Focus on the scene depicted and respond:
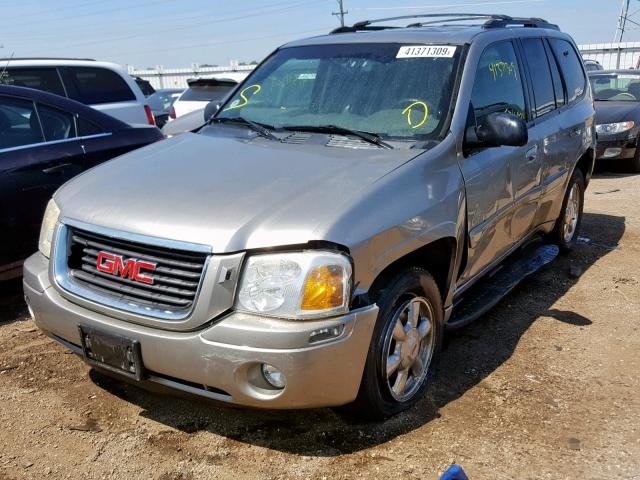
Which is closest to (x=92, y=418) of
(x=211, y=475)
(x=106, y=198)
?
(x=211, y=475)

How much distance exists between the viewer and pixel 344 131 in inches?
139

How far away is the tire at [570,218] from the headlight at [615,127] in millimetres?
4823

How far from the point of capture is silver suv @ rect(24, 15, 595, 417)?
250cm

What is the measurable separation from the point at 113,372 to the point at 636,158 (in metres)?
9.61

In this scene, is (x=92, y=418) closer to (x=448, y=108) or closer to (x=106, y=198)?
(x=106, y=198)

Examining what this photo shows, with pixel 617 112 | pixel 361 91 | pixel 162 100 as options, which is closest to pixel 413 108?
pixel 361 91

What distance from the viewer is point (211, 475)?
2705 mm

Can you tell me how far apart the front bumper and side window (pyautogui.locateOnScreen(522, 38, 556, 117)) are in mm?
2636

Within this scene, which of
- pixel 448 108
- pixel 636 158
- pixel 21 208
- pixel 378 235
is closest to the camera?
pixel 378 235

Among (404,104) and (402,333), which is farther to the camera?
(404,104)

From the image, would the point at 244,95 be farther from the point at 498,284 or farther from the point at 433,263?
the point at 498,284

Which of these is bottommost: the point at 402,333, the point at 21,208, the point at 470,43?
the point at 402,333

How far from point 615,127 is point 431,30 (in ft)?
23.4

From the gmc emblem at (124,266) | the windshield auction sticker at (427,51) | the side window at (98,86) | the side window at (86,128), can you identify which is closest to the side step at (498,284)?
the windshield auction sticker at (427,51)
